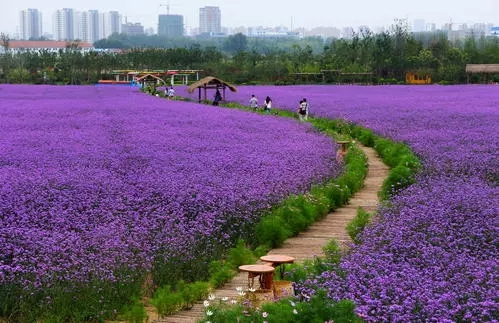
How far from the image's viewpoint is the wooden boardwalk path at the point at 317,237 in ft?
29.2

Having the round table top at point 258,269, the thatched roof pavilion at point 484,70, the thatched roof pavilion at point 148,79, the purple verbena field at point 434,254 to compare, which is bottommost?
the round table top at point 258,269

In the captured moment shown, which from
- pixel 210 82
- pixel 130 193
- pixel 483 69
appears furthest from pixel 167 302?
pixel 483 69

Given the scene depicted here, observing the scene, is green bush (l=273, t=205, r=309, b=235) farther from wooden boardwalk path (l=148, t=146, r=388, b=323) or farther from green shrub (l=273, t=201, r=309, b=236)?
wooden boardwalk path (l=148, t=146, r=388, b=323)

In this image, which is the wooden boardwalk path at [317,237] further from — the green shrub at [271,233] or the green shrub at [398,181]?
the green shrub at [398,181]

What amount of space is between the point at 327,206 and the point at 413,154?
5.48 m

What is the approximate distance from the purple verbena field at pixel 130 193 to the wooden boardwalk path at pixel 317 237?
74 cm

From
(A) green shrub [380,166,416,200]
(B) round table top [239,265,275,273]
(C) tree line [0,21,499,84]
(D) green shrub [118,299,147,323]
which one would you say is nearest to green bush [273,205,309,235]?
(A) green shrub [380,166,416,200]

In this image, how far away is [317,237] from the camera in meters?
13.0

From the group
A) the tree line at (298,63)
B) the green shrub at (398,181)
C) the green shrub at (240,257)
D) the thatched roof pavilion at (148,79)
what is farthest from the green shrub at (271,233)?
the tree line at (298,63)

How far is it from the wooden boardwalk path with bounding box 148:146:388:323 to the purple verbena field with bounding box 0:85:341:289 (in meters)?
0.74

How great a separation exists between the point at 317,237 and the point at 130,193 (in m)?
3.25

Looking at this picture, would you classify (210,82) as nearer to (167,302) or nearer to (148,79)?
(148,79)

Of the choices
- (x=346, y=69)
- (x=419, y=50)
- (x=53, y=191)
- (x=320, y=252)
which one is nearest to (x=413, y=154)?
(x=320, y=252)

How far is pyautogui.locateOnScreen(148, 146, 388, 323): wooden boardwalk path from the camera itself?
29.2ft
